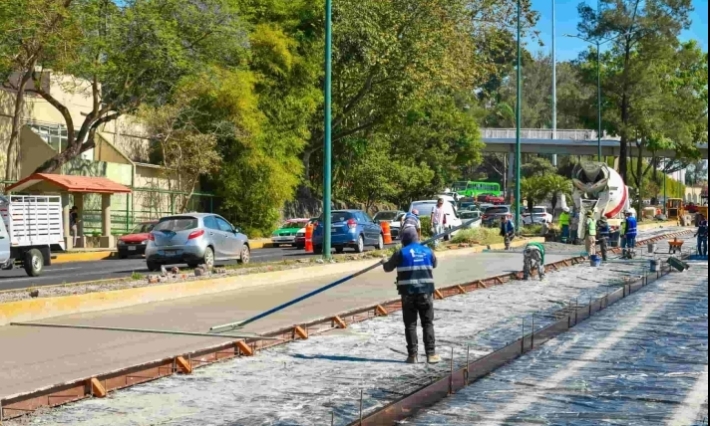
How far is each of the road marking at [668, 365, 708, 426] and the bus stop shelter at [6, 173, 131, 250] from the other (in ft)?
98.1

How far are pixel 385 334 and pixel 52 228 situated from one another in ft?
45.0

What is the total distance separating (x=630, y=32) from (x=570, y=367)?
69.3 m

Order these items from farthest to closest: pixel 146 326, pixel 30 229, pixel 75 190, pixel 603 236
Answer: pixel 75 190
pixel 603 236
pixel 30 229
pixel 146 326

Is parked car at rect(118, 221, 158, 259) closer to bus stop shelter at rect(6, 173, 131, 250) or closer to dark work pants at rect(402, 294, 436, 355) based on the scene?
bus stop shelter at rect(6, 173, 131, 250)

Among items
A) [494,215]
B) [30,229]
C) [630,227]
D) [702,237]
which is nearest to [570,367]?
[30,229]

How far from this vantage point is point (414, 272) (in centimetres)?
1244

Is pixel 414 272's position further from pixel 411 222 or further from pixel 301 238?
pixel 301 238

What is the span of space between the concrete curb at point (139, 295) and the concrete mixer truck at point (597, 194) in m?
17.6

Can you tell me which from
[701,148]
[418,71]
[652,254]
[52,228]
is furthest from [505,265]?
[701,148]

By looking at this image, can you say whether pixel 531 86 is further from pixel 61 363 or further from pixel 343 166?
pixel 61 363

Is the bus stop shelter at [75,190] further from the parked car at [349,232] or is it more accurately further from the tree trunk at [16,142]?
the parked car at [349,232]

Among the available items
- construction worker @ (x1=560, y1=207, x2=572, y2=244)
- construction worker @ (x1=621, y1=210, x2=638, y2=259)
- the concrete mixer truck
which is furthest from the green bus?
construction worker @ (x1=621, y1=210, x2=638, y2=259)

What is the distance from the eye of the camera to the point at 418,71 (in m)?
52.5

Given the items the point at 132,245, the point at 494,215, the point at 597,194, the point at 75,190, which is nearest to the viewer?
the point at 132,245
